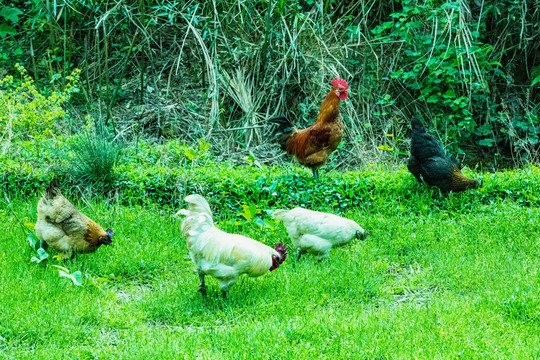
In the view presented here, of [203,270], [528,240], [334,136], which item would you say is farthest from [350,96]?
[203,270]

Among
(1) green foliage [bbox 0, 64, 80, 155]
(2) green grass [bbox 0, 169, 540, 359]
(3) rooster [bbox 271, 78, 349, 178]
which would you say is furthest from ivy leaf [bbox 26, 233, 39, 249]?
(3) rooster [bbox 271, 78, 349, 178]

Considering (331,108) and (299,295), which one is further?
(331,108)

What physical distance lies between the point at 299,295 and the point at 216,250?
38.5 inches

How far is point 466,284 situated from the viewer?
612 centimetres

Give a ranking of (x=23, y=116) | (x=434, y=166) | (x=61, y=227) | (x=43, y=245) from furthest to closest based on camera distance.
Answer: (x=23, y=116), (x=434, y=166), (x=43, y=245), (x=61, y=227)

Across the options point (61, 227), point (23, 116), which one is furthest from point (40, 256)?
Answer: point (23, 116)

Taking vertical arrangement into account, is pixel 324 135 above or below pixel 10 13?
below

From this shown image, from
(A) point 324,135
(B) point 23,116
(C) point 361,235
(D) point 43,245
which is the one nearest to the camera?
(D) point 43,245

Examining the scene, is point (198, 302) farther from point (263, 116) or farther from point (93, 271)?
point (263, 116)

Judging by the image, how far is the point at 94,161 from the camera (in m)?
8.34

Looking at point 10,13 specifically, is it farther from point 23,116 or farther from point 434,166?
point 434,166

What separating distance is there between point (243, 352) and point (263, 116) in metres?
7.28

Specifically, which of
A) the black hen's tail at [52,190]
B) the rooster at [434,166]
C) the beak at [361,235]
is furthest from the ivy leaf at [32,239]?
the rooster at [434,166]

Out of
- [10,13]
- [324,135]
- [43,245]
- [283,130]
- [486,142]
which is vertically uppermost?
[10,13]
